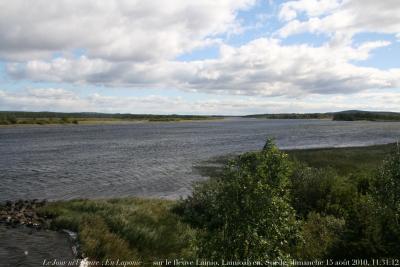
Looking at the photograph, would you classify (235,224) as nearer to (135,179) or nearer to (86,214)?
(86,214)

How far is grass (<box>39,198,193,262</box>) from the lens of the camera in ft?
45.2

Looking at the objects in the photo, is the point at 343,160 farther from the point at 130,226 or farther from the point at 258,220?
the point at 258,220

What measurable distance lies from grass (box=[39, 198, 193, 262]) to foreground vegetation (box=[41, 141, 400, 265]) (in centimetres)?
4

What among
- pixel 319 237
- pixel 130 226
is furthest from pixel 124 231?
pixel 319 237

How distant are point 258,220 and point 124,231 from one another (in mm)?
7623

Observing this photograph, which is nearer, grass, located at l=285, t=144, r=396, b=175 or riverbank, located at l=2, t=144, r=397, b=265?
riverbank, located at l=2, t=144, r=397, b=265

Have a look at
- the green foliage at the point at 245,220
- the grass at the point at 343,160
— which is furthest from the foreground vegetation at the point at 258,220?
the grass at the point at 343,160

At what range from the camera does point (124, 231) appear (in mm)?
15609

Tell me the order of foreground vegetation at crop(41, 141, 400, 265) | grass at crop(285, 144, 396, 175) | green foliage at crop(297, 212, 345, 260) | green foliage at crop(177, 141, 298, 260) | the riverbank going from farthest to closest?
Result: grass at crop(285, 144, 396, 175), the riverbank, green foliage at crop(297, 212, 345, 260), foreground vegetation at crop(41, 141, 400, 265), green foliage at crop(177, 141, 298, 260)

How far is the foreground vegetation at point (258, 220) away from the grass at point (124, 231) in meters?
0.04

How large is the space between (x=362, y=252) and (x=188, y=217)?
9.54 meters

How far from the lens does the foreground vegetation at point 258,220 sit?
960 centimetres

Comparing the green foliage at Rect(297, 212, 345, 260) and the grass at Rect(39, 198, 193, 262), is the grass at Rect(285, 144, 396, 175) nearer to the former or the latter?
the green foliage at Rect(297, 212, 345, 260)

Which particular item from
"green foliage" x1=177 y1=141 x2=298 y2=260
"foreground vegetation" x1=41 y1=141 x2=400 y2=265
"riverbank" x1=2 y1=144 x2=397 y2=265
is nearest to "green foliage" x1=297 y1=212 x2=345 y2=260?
"foreground vegetation" x1=41 y1=141 x2=400 y2=265
